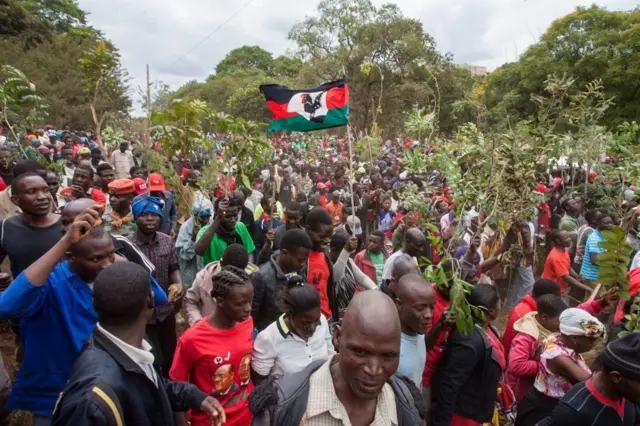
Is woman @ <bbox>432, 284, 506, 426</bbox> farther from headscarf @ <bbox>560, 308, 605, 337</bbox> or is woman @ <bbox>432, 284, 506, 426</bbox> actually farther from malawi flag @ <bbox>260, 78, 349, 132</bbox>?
malawi flag @ <bbox>260, 78, 349, 132</bbox>

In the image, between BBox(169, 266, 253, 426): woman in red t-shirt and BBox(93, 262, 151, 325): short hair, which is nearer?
BBox(93, 262, 151, 325): short hair

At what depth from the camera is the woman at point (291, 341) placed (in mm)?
2893

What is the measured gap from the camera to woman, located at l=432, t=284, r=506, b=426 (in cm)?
307

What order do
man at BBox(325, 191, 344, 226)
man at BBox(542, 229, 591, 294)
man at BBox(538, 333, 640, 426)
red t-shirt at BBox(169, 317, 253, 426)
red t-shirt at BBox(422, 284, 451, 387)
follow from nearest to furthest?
man at BBox(538, 333, 640, 426), red t-shirt at BBox(169, 317, 253, 426), red t-shirt at BBox(422, 284, 451, 387), man at BBox(542, 229, 591, 294), man at BBox(325, 191, 344, 226)

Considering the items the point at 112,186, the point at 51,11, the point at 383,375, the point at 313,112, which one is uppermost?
the point at 51,11

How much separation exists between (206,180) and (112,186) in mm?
1156

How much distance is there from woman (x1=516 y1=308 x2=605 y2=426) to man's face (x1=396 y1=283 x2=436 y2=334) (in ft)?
3.00

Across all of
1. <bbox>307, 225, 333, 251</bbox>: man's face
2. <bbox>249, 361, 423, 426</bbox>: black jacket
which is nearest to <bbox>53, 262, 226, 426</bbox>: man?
<bbox>249, 361, 423, 426</bbox>: black jacket

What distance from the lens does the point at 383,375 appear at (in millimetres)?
1769

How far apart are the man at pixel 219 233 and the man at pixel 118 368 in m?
Answer: 2.47

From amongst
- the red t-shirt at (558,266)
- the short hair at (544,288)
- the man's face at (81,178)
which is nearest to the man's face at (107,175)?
the man's face at (81,178)

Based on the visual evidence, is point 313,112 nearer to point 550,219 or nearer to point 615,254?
point 615,254

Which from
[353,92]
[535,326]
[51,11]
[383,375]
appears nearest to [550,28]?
[353,92]

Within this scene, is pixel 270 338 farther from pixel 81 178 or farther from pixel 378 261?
pixel 81 178
